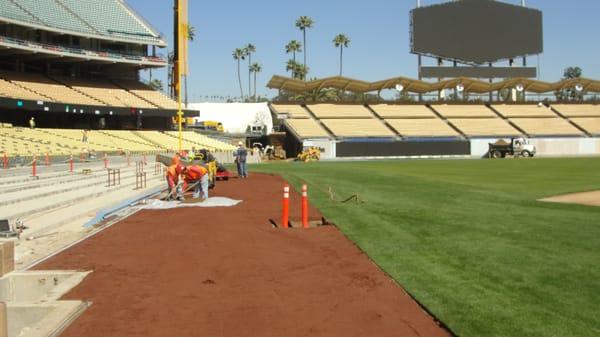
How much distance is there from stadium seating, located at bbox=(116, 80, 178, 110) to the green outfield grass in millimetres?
55701

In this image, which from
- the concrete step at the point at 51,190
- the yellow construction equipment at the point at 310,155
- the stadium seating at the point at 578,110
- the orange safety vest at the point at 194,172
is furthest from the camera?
the stadium seating at the point at 578,110

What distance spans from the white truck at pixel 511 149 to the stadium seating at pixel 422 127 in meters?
6.41

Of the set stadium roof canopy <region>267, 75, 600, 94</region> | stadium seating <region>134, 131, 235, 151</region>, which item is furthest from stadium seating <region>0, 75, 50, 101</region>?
stadium roof canopy <region>267, 75, 600, 94</region>

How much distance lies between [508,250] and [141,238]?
7522 millimetres

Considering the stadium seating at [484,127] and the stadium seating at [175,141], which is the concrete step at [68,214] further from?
the stadium seating at [484,127]

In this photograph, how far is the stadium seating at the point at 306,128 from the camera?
7219 cm

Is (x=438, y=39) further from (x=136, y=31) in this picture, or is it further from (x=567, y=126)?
(x=136, y=31)

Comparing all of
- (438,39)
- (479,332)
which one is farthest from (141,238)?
(438,39)

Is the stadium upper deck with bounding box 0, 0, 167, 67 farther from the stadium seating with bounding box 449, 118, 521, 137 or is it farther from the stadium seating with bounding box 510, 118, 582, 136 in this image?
the stadium seating with bounding box 510, 118, 582, 136

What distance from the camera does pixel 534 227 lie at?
1366 cm

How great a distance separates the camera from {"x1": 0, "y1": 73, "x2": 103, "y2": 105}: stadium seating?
2383 inches

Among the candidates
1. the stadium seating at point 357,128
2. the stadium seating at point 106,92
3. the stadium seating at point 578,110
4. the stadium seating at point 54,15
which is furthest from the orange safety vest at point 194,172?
the stadium seating at point 578,110

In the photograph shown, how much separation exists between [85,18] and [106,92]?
9.75 meters

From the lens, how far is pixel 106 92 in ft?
230
